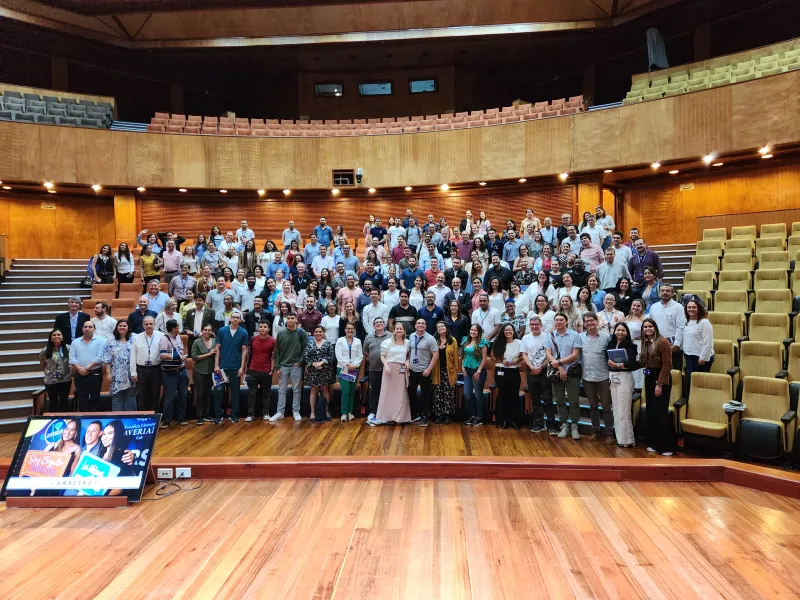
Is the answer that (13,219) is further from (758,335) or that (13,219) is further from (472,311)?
(758,335)

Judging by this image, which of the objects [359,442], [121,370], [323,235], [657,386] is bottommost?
[359,442]

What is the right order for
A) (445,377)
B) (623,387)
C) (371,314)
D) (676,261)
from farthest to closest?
(676,261) < (371,314) < (445,377) < (623,387)

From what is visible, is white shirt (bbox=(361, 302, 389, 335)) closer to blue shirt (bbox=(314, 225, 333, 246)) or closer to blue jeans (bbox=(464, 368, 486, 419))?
→ blue jeans (bbox=(464, 368, 486, 419))

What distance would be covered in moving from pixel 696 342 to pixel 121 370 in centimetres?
501

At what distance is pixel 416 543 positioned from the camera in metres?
2.60

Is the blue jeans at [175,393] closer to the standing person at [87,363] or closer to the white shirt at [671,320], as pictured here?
the standing person at [87,363]

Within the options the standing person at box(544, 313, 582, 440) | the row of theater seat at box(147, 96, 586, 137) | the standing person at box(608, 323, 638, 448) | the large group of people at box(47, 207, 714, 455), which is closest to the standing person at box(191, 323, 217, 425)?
the large group of people at box(47, 207, 714, 455)

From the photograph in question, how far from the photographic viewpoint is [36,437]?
3244 millimetres

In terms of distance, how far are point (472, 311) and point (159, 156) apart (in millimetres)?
8185

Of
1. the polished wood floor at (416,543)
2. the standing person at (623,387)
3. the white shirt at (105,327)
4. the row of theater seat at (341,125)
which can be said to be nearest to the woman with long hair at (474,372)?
the standing person at (623,387)

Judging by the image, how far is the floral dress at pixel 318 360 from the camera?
204 inches

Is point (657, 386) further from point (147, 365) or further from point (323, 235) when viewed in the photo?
point (323, 235)

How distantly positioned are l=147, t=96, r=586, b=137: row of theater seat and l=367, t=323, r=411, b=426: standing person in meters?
7.05

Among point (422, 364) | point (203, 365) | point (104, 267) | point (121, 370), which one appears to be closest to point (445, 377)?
point (422, 364)
